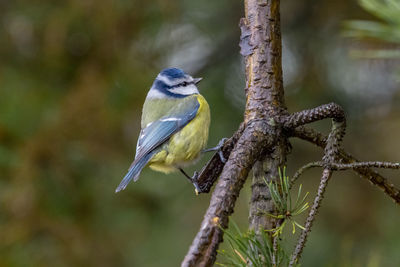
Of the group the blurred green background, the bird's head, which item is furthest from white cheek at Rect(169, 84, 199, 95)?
the blurred green background

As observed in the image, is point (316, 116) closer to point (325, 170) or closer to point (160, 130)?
point (325, 170)

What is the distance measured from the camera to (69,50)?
218cm

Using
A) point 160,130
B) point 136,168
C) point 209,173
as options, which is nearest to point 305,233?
point 209,173

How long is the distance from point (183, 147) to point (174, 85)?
0.33m

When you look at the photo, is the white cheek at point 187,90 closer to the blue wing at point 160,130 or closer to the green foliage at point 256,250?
the blue wing at point 160,130

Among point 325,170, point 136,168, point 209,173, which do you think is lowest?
point 136,168

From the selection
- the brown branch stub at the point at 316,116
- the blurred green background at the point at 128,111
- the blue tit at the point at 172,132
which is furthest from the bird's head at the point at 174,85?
the brown branch stub at the point at 316,116

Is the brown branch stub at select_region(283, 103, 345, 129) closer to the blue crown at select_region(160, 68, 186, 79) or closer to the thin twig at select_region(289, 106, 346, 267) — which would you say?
the thin twig at select_region(289, 106, 346, 267)

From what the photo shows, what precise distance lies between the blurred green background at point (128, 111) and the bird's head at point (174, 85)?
0.17m

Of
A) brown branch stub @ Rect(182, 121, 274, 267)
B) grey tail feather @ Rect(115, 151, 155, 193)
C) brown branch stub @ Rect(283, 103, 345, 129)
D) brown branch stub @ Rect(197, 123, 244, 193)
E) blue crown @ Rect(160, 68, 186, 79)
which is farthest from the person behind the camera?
blue crown @ Rect(160, 68, 186, 79)

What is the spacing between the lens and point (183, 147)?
5.72 feet

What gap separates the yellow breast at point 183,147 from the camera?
174 centimetres

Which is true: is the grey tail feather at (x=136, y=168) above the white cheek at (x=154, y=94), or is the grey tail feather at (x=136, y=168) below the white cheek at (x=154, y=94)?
below

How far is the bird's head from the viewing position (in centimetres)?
192
